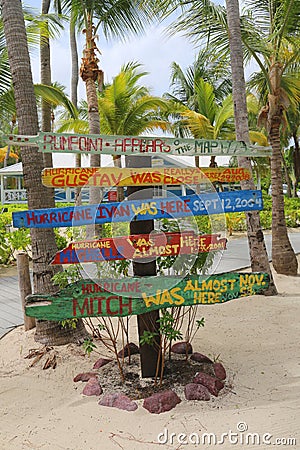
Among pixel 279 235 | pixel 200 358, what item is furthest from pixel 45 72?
pixel 200 358

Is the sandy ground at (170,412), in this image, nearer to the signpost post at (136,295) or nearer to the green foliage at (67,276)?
the signpost post at (136,295)

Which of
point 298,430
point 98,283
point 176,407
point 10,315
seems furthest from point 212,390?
point 10,315

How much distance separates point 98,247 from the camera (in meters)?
3.59

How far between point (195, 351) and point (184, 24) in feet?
18.1

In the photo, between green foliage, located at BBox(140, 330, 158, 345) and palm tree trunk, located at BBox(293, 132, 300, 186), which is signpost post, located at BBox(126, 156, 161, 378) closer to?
green foliage, located at BBox(140, 330, 158, 345)

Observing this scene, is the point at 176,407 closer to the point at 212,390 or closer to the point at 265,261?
the point at 212,390

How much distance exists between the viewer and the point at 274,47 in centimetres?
750

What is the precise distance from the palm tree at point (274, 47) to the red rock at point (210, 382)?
4896mm

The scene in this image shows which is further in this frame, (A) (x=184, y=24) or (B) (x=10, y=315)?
(A) (x=184, y=24)

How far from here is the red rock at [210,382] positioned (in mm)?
3795

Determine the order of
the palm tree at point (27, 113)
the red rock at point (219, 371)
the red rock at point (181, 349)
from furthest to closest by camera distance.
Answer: the palm tree at point (27, 113)
the red rock at point (181, 349)
the red rock at point (219, 371)

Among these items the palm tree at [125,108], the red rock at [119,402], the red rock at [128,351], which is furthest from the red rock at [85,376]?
the palm tree at [125,108]
